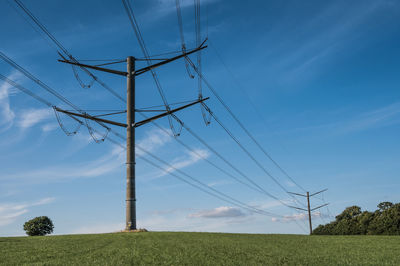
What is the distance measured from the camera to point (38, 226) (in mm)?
37375

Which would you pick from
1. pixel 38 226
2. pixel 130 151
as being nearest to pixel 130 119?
pixel 130 151

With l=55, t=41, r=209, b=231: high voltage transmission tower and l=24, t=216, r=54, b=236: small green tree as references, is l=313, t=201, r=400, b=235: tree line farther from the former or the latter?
l=24, t=216, r=54, b=236: small green tree

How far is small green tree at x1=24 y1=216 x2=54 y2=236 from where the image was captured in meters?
37.2

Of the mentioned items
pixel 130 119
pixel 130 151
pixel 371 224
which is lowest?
pixel 371 224

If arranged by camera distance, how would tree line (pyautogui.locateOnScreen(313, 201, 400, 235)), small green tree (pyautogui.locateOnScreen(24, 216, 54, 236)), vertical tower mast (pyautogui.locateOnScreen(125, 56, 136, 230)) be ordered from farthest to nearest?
small green tree (pyautogui.locateOnScreen(24, 216, 54, 236)), tree line (pyautogui.locateOnScreen(313, 201, 400, 235)), vertical tower mast (pyautogui.locateOnScreen(125, 56, 136, 230))

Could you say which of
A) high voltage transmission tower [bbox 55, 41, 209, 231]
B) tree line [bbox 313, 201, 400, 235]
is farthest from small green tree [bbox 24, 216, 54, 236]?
tree line [bbox 313, 201, 400, 235]

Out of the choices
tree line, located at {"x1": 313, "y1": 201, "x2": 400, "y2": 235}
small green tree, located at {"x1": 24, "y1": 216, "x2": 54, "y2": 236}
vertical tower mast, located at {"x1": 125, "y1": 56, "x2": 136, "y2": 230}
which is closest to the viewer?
vertical tower mast, located at {"x1": 125, "y1": 56, "x2": 136, "y2": 230}

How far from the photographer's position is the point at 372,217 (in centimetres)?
3506

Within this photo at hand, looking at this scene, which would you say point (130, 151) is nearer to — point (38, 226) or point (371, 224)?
point (38, 226)

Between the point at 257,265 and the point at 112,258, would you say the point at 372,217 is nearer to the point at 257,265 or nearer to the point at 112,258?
the point at 257,265

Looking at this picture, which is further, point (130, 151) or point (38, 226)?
point (38, 226)

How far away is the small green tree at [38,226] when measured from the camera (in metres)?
37.2

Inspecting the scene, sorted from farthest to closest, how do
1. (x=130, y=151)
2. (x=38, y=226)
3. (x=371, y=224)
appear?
(x=38, y=226) → (x=371, y=224) → (x=130, y=151)

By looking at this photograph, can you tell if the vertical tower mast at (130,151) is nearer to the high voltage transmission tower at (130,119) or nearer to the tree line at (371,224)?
the high voltage transmission tower at (130,119)
